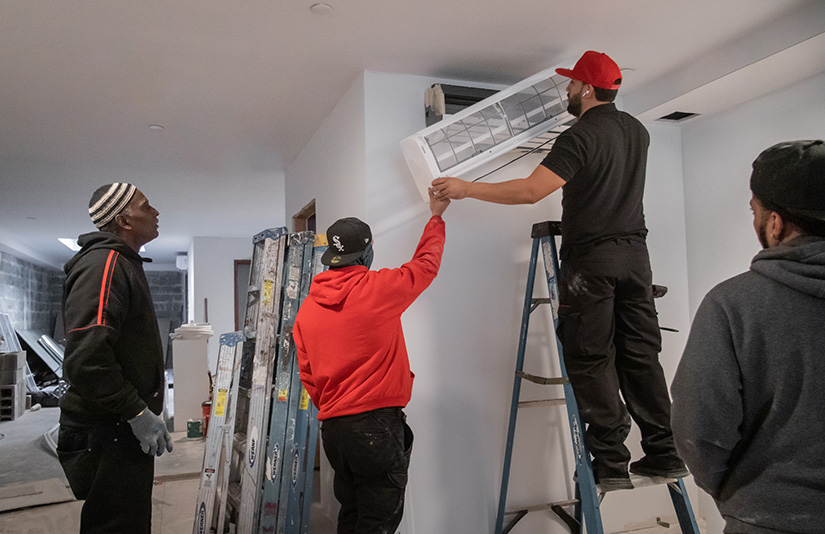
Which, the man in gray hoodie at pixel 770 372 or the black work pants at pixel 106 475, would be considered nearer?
the man in gray hoodie at pixel 770 372

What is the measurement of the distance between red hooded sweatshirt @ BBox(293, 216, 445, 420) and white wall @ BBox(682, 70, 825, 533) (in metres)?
1.91

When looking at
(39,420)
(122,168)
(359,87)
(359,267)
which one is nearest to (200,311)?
(39,420)

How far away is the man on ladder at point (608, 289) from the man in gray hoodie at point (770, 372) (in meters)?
0.91

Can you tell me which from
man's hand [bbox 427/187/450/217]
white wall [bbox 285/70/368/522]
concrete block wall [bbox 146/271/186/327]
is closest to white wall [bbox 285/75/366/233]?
white wall [bbox 285/70/368/522]

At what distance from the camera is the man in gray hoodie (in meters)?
1.01

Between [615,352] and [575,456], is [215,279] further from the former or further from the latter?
[615,352]

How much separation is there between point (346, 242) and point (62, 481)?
3.59m

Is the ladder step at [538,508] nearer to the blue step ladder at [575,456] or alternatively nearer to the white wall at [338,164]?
the blue step ladder at [575,456]

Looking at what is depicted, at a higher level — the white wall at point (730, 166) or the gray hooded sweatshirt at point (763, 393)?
the white wall at point (730, 166)

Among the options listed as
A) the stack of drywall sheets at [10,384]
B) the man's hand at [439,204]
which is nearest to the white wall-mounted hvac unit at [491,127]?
the man's hand at [439,204]

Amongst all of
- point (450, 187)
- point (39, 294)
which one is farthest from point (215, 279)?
point (450, 187)

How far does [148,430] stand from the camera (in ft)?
5.99

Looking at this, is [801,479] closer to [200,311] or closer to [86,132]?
[86,132]

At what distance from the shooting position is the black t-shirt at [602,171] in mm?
2094
